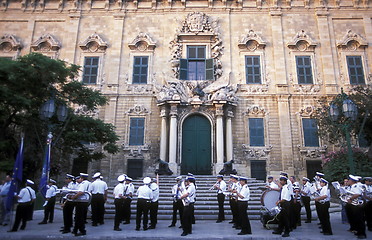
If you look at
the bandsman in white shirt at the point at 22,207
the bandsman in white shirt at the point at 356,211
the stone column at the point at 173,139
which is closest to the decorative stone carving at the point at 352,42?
the stone column at the point at 173,139

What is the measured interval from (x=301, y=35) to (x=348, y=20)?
3590mm

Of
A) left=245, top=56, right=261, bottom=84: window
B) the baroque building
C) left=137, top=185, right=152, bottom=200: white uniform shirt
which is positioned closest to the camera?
left=137, top=185, right=152, bottom=200: white uniform shirt

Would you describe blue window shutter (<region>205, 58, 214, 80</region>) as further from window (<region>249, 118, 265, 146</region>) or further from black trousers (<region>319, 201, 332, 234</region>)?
black trousers (<region>319, 201, 332, 234</region>)

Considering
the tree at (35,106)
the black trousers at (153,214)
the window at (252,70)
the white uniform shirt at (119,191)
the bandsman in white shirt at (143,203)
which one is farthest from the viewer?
the window at (252,70)

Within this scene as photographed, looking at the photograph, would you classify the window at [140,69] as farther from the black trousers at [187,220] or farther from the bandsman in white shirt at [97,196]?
the black trousers at [187,220]

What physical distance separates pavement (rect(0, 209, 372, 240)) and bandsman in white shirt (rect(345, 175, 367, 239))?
0.26 metres

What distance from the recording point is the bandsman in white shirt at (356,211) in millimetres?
8328

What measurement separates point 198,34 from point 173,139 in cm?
754

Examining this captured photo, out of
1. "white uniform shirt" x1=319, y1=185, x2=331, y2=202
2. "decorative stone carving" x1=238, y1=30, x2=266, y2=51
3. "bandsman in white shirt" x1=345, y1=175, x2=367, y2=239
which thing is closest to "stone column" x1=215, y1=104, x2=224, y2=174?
"decorative stone carving" x1=238, y1=30, x2=266, y2=51

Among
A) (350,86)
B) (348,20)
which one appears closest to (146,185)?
(350,86)

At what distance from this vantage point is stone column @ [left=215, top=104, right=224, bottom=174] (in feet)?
58.1

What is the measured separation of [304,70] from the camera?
1991 cm

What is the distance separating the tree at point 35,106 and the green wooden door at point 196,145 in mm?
5288

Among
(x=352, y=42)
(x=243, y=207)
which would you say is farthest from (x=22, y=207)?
(x=352, y=42)
